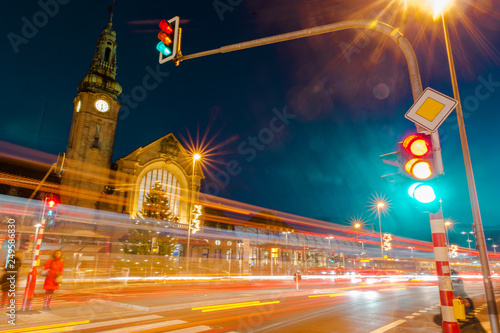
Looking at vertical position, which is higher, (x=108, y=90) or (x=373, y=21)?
(x=108, y=90)

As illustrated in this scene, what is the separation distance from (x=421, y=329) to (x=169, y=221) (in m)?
39.0

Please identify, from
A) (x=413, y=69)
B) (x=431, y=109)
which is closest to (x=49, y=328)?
(x=431, y=109)

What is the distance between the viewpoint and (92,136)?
49344 mm

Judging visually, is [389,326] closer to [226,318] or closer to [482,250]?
[482,250]

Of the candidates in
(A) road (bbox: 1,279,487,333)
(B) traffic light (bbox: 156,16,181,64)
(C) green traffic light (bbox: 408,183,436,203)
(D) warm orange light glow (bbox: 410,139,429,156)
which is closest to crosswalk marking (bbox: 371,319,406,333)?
(A) road (bbox: 1,279,487,333)

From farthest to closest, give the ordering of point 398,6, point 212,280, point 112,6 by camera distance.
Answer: point 112,6, point 212,280, point 398,6

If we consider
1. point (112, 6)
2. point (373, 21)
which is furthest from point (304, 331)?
point (112, 6)

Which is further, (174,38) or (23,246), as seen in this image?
(23,246)

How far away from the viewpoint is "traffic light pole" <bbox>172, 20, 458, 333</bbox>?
150 inches

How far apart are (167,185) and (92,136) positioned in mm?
13894

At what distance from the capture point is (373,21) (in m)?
4.48

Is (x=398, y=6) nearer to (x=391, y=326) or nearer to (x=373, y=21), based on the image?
(x=373, y=21)

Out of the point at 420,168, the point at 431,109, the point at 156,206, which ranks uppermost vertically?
the point at 156,206

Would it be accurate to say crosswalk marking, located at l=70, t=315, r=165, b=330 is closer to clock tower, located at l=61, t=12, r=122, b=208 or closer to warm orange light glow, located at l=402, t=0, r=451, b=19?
warm orange light glow, located at l=402, t=0, r=451, b=19
